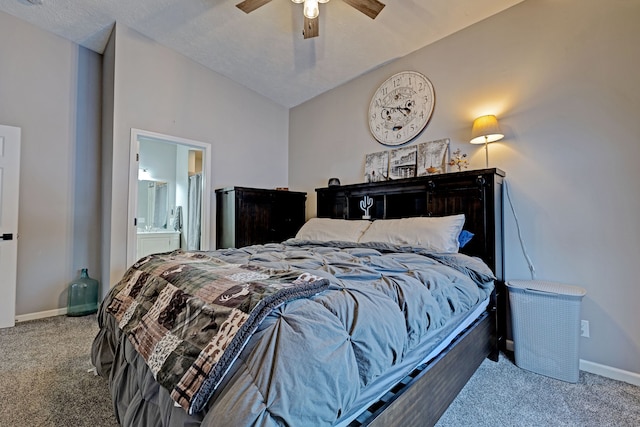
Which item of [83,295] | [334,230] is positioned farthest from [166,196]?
[334,230]

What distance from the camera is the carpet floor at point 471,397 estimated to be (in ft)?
5.10

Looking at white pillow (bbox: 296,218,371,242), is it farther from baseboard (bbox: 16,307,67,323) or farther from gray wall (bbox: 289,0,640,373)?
baseboard (bbox: 16,307,67,323)

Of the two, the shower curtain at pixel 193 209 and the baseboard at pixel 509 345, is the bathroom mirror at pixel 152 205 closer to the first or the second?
the shower curtain at pixel 193 209

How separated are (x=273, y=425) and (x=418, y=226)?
1961 millimetres

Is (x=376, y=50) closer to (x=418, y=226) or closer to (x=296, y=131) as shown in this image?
(x=296, y=131)

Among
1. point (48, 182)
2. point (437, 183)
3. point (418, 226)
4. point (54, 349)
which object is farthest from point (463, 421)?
point (48, 182)

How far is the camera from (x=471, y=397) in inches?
69.4

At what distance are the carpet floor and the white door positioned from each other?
2.65 ft

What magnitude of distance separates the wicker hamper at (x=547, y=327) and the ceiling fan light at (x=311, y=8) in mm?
2586

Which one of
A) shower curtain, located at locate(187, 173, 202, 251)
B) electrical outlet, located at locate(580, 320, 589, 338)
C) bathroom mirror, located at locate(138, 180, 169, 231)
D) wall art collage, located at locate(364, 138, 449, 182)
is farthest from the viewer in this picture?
bathroom mirror, located at locate(138, 180, 169, 231)

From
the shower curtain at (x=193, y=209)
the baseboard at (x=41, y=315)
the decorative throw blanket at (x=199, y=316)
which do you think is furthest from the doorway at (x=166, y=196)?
the decorative throw blanket at (x=199, y=316)

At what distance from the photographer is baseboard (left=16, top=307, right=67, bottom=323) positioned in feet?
10.1

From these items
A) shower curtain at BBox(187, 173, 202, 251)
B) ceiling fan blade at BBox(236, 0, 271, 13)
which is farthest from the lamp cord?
shower curtain at BBox(187, 173, 202, 251)

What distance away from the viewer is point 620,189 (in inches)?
78.5
